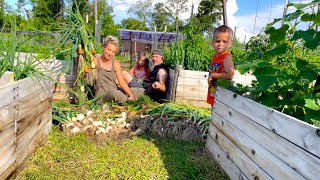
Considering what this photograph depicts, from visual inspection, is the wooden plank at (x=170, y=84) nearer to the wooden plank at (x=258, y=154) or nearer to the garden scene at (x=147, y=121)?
the garden scene at (x=147, y=121)

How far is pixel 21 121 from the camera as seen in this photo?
1.92 m

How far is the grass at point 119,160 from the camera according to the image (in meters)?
2.11

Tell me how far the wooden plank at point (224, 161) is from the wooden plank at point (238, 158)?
1.3 inches

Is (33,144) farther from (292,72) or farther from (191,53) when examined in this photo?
(191,53)

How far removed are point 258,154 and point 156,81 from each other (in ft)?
10.4

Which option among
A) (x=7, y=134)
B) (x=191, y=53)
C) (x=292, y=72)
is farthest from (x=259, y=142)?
(x=191, y=53)

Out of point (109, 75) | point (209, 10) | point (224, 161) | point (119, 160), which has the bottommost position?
point (119, 160)

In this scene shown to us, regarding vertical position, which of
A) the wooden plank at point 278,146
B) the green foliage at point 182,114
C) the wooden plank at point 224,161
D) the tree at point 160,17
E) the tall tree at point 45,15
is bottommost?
the wooden plank at point 224,161

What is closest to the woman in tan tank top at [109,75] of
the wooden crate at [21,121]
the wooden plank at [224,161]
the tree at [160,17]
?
the wooden crate at [21,121]

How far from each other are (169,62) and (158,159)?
3.31 metres

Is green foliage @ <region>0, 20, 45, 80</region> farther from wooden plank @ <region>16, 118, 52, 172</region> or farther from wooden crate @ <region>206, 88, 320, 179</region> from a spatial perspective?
wooden crate @ <region>206, 88, 320, 179</region>

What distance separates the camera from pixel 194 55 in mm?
4992

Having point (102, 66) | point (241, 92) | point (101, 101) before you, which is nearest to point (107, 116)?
point (101, 101)

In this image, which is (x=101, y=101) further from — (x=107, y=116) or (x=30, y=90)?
(x=30, y=90)
